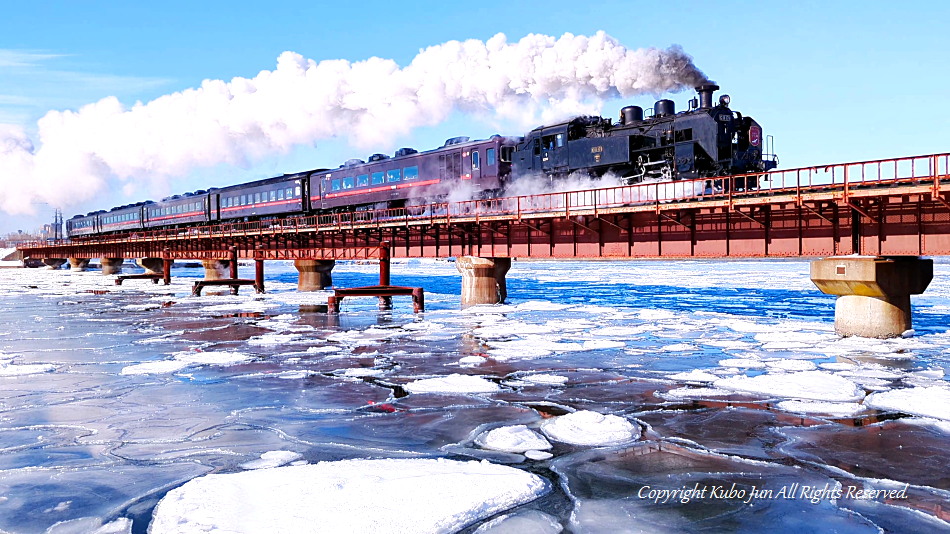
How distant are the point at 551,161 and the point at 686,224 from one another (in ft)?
26.0

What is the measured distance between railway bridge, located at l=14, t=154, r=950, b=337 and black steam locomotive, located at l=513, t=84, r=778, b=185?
0.94 meters

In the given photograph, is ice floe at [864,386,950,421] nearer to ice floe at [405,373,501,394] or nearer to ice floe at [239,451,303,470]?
ice floe at [405,373,501,394]

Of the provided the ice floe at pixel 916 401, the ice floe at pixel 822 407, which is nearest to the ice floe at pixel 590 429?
the ice floe at pixel 822 407

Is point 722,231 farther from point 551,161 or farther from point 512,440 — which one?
point 512,440

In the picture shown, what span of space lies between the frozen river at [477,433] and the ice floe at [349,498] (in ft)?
0.10

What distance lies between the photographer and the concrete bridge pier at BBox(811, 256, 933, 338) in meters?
20.0

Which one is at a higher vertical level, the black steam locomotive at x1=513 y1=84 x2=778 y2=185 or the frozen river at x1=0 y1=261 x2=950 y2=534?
the black steam locomotive at x1=513 y1=84 x2=778 y2=185

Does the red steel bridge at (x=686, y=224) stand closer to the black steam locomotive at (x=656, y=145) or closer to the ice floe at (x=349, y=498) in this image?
the black steam locomotive at (x=656, y=145)

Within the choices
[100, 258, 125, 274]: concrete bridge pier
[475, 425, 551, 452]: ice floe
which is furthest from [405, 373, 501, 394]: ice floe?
[100, 258, 125, 274]: concrete bridge pier

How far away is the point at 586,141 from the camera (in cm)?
2925

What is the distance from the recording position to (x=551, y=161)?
30.8 metres

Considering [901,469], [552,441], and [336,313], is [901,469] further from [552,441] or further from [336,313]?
[336,313]

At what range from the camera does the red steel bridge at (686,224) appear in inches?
777

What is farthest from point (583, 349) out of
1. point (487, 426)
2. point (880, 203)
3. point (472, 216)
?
point (472, 216)
